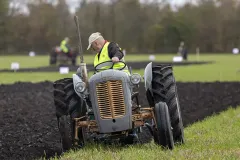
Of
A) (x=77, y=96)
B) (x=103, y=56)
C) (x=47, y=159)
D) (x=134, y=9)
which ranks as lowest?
(x=47, y=159)

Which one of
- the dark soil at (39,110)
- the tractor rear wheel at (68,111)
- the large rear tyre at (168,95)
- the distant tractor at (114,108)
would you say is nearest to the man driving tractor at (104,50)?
the distant tractor at (114,108)

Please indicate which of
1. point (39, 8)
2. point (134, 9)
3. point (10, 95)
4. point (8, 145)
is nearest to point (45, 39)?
point (39, 8)

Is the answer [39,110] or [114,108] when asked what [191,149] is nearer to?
[114,108]

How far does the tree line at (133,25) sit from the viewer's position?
242 ft

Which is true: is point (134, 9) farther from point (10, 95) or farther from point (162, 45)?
point (10, 95)

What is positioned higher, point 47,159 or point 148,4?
point 148,4

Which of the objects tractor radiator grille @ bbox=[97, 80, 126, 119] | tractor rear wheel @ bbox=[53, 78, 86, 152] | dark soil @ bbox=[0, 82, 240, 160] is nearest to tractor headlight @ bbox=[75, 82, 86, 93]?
tractor radiator grille @ bbox=[97, 80, 126, 119]

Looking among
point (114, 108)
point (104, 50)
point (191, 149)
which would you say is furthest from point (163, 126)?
point (104, 50)

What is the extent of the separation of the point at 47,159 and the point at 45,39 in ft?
233

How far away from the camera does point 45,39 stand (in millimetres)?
76375

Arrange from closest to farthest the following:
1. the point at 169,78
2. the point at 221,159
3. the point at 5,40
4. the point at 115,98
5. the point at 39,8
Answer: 1. the point at 221,159
2. the point at 115,98
3. the point at 169,78
4. the point at 5,40
5. the point at 39,8

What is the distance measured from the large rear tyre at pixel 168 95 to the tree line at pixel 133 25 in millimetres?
65155

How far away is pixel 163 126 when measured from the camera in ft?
21.2

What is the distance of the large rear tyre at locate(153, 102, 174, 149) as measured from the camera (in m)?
6.43
